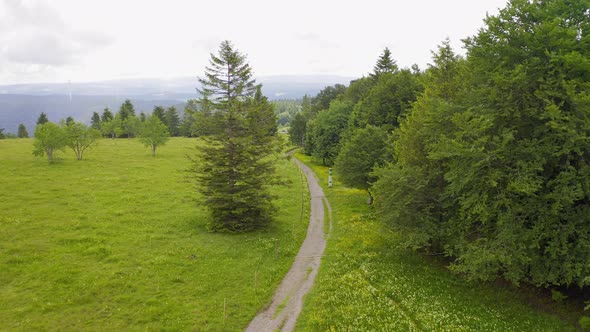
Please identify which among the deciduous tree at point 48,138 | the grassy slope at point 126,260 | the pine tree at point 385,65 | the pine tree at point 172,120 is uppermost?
the pine tree at point 385,65

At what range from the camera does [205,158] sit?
29.0 metres

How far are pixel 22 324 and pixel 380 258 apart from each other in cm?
2191

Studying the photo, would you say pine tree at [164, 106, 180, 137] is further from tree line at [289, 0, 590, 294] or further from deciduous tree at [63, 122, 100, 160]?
tree line at [289, 0, 590, 294]

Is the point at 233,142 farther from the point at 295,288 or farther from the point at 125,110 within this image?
the point at 125,110

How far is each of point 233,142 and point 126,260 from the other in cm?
1214

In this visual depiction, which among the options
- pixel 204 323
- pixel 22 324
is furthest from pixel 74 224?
pixel 204 323

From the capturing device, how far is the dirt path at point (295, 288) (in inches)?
678

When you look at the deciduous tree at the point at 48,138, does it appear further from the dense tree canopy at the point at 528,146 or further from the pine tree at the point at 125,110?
the pine tree at the point at 125,110

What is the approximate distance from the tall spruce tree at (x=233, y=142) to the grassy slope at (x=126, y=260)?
131 inches

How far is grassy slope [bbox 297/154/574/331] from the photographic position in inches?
672

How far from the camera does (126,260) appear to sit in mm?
24016

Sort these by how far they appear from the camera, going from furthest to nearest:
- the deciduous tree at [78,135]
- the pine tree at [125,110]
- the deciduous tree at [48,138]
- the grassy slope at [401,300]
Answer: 1. the pine tree at [125,110]
2. the deciduous tree at [78,135]
3. the deciduous tree at [48,138]
4. the grassy slope at [401,300]

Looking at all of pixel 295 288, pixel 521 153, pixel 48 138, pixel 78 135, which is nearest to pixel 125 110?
pixel 78 135

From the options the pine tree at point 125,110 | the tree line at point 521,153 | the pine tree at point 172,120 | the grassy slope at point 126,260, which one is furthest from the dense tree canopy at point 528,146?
the pine tree at point 172,120
